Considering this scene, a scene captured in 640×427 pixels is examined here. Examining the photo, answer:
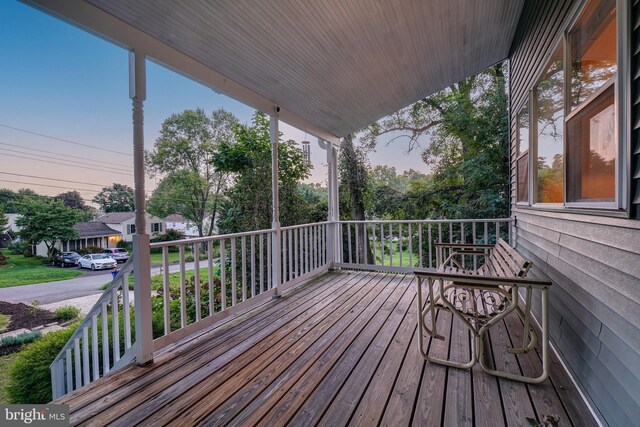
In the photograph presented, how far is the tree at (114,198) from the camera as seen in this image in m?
3.00

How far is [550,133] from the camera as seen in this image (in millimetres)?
2447

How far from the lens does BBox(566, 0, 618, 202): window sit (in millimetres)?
1416

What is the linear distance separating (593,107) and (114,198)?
4.15m

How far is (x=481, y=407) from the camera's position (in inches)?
61.8

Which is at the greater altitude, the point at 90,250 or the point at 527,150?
the point at 527,150

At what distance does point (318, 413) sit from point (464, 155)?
677 cm

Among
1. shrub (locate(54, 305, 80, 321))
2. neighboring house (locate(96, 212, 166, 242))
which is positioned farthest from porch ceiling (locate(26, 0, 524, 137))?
shrub (locate(54, 305, 80, 321))

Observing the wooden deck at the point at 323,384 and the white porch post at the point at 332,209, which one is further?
the white porch post at the point at 332,209

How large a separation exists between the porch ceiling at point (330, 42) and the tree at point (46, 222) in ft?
5.70

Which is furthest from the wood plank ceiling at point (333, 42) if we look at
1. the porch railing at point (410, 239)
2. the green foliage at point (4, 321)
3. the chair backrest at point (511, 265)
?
the green foliage at point (4, 321)

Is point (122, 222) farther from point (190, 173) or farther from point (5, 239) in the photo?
point (190, 173)

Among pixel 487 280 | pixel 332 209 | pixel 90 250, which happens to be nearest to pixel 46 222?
pixel 90 250

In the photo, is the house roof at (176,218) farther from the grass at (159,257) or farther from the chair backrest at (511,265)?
the chair backrest at (511,265)

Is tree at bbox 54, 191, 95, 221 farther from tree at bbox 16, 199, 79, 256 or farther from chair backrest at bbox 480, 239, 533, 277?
chair backrest at bbox 480, 239, 533, 277
